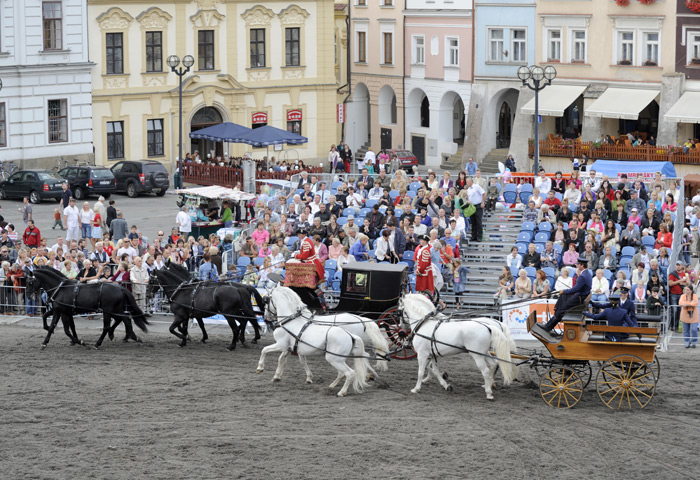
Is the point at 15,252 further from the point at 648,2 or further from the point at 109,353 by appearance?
the point at 648,2

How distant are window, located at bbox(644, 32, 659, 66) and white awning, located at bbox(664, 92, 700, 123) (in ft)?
6.78

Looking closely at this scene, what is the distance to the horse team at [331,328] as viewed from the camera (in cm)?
2005

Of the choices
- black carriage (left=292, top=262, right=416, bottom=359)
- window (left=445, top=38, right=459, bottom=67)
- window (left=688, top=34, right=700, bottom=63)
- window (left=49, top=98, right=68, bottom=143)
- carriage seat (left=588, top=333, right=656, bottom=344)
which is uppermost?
window (left=445, top=38, right=459, bottom=67)

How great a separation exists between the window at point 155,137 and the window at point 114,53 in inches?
99.6

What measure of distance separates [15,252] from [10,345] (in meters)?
6.19

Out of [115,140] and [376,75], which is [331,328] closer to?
[115,140]

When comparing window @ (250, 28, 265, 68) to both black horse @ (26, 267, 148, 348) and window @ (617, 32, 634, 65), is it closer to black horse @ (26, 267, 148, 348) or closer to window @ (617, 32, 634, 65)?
window @ (617, 32, 634, 65)

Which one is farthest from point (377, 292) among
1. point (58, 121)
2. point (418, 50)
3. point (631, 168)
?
point (418, 50)

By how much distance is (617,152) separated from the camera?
46.2 metres

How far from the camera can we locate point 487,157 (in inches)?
2083

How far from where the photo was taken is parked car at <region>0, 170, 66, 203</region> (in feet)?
146

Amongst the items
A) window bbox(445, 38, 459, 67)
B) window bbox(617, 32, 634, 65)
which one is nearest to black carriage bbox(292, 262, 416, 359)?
window bbox(617, 32, 634, 65)

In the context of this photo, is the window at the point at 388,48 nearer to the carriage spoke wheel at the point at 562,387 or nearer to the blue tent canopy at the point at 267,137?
the blue tent canopy at the point at 267,137

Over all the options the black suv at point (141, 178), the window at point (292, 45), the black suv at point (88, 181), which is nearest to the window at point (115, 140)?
the black suv at point (141, 178)
